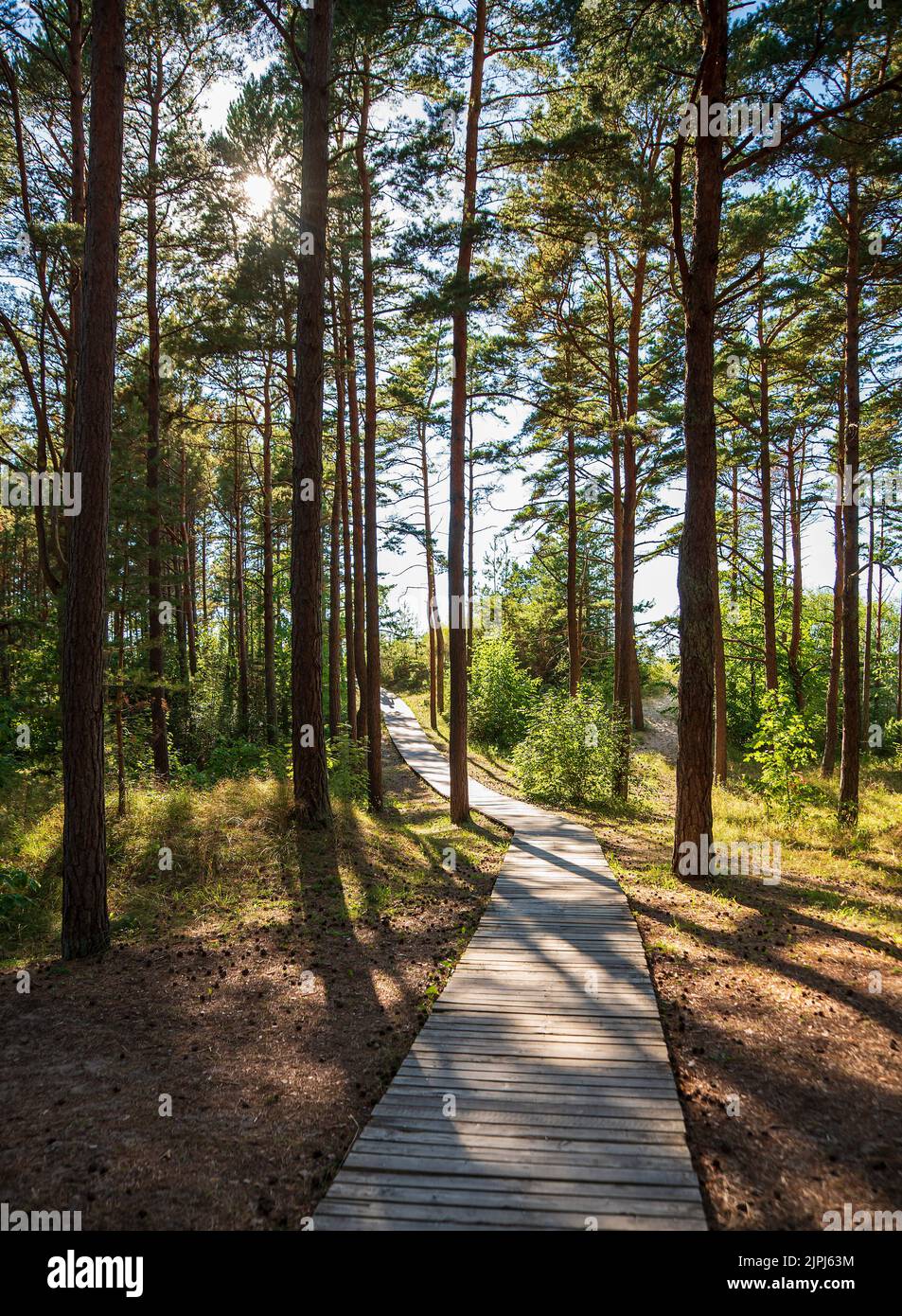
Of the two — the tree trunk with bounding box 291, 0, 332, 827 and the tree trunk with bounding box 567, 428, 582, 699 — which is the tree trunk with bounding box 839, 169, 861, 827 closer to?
the tree trunk with bounding box 567, 428, 582, 699

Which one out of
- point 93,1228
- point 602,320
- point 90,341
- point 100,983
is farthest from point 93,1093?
point 602,320

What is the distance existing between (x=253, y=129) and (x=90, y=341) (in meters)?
8.64

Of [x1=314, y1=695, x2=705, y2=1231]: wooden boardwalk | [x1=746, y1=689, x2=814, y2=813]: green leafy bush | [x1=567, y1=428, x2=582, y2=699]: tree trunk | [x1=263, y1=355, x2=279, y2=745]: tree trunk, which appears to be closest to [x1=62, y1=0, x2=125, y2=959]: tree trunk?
[x1=314, y1=695, x2=705, y2=1231]: wooden boardwalk

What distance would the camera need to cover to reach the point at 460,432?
35.3 feet

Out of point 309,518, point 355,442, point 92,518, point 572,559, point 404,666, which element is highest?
point 355,442

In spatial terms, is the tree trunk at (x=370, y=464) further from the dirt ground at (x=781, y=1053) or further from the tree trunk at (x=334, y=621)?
the dirt ground at (x=781, y=1053)

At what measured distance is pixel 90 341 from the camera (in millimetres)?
5957

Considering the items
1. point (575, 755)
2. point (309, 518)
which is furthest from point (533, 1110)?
point (575, 755)

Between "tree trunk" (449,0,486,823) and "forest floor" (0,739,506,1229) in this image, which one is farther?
"tree trunk" (449,0,486,823)

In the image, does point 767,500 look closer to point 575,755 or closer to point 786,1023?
point 575,755

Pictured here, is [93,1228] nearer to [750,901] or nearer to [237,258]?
[750,901]

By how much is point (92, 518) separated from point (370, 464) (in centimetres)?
720

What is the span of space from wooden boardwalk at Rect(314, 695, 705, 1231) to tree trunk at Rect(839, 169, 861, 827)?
7553mm

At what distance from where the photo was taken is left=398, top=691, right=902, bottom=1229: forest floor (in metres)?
3.03
